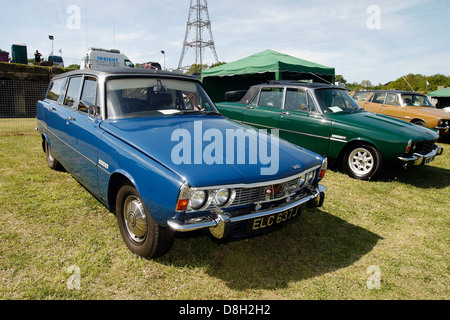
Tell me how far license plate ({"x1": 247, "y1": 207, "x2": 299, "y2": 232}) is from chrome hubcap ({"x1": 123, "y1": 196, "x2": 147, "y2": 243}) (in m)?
0.91

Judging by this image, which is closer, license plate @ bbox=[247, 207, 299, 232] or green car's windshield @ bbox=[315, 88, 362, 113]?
license plate @ bbox=[247, 207, 299, 232]

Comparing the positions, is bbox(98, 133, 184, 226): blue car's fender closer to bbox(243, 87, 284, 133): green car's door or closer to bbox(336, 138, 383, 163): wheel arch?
bbox(243, 87, 284, 133): green car's door

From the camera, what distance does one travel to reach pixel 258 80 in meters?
13.7

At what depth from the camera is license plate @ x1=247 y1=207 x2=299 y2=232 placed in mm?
2337

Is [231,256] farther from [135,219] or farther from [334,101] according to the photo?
[334,101]

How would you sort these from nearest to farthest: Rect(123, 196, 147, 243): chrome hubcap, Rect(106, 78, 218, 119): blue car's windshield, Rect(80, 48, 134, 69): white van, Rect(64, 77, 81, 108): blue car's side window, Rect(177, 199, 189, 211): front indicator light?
Rect(177, 199, 189, 211): front indicator light < Rect(123, 196, 147, 243): chrome hubcap < Rect(106, 78, 218, 119): blue car's windshield < Rect(64, 77, 81, 108): blue car's side window < Rect(80, 48, 134, 69): white van

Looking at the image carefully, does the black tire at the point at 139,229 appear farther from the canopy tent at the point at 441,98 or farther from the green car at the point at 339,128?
the canopy tent at the point at 441,98

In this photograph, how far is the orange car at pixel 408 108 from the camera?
8.76 meters

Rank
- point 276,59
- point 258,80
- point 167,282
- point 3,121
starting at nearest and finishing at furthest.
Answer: point 167,282
point 276,59
point 3,121
point 258,80

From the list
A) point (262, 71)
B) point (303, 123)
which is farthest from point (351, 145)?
point (262, 71)

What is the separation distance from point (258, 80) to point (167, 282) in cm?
1249

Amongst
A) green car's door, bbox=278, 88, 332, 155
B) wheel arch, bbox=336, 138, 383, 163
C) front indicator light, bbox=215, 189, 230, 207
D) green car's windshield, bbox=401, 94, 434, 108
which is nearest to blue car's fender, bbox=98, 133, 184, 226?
front indicator light, bbox=215, 189, 230, 207
